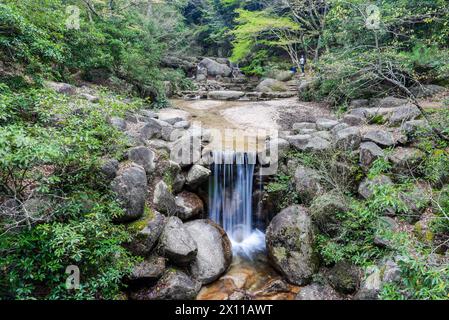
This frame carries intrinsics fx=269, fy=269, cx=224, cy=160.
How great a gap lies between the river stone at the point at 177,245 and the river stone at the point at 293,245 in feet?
6.33

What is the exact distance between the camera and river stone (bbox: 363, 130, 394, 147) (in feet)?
21.5

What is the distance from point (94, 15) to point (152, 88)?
3.61 meters

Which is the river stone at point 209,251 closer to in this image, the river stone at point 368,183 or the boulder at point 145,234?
the boulder at point 145,234

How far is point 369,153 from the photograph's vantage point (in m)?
6.37

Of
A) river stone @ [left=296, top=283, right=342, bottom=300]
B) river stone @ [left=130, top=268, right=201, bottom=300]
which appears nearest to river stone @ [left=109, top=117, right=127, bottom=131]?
river stone @ [left=130, top=268, right=201, bottom=300]

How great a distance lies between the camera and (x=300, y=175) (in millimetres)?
6918

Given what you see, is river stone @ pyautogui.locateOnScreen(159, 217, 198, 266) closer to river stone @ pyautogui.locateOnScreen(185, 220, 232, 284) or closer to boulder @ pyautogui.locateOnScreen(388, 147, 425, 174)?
river stone @ pyautogui.locateOnScreen(185, 220, 232, 284)

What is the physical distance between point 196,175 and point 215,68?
16709 millimetres

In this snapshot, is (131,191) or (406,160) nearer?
(131,191)

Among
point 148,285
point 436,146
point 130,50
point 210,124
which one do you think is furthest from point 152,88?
point 436,146

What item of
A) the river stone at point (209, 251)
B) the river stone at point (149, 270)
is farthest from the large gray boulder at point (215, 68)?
the river stone at point (149, 270)

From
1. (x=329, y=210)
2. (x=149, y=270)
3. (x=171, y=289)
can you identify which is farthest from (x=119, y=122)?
(x=329, y=210)

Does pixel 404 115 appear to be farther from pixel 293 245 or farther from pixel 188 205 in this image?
pixel 188 205
